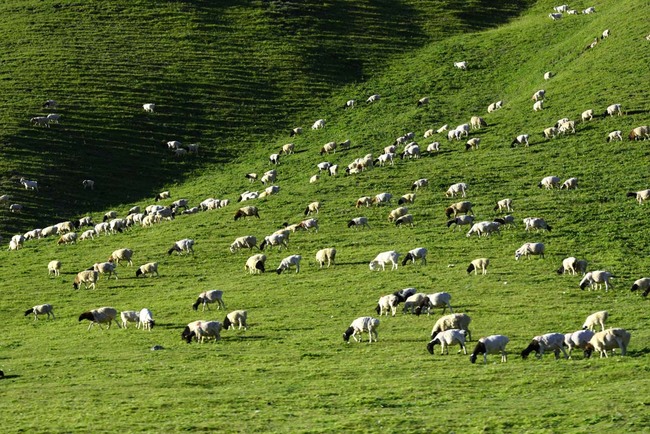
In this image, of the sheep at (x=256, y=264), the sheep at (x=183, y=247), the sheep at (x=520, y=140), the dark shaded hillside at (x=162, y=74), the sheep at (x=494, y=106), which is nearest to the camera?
the sheep at (x=256, y=264)

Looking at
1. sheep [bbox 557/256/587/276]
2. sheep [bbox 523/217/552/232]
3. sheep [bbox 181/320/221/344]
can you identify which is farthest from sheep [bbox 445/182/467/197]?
sheep [bbox 181/320/221/344]

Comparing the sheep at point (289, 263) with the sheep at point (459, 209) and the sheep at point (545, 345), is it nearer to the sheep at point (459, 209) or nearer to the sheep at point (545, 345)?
the sheep at point (459, 209)

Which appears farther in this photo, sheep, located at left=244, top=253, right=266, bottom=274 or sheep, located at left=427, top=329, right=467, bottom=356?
sheep, located at left=244, top=253, right=266, bottom=274

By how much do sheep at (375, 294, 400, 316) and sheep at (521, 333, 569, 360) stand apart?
9007 mm

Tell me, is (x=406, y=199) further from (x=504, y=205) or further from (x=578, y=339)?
(x=578, y=339)

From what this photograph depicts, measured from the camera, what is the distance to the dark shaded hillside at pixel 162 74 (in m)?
79.4

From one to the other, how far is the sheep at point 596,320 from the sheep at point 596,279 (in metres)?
6.50

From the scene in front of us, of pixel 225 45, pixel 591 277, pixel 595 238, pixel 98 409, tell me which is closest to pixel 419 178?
pixel 595 238

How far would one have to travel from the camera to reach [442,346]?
32688 millimetres

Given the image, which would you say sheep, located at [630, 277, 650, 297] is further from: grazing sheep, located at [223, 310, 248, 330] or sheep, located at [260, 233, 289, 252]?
sheep, located at [260, 233, 289, 252]

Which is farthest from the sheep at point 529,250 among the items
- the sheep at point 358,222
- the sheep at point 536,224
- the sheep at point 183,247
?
the sheep at point 183,247

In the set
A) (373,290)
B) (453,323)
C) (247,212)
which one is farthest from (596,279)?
(247,212)

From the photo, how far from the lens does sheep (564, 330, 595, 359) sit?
3045cm

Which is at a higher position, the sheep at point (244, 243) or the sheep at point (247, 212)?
the sheep at point (247, 212)
